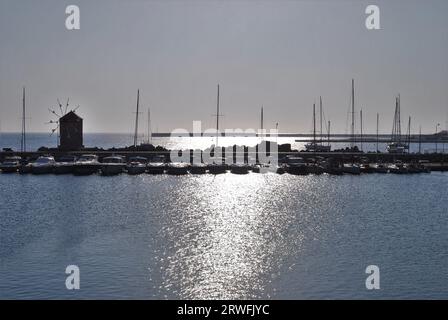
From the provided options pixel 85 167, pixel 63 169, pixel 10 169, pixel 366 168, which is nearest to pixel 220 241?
pixel 85 167

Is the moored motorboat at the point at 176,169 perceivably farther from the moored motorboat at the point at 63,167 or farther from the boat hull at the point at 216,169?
the moored motorboat at the point at 63,167

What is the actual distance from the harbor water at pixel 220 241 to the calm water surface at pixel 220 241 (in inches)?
2.7

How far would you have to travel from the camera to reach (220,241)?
3406 cm

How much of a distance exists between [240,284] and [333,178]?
5253 cm

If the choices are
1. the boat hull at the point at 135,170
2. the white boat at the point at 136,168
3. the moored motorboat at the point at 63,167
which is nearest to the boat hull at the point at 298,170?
the white boat at the point at 136,168

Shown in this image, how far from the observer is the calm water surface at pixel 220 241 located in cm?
2452

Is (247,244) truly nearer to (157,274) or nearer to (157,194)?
(157,274)

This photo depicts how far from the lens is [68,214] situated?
147ft

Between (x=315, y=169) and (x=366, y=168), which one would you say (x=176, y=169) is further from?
(x=366, y=168)

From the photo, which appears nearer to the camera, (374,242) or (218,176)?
(374,242)

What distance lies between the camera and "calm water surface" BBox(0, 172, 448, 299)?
24.5m

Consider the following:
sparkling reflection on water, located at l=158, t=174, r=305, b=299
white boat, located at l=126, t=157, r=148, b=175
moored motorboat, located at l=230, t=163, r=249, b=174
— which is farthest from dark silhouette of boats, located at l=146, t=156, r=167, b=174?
sparkling reflection on water, located at l=158, t=174, r=305, b=299

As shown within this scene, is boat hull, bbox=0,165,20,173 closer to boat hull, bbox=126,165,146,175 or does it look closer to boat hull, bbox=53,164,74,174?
boat hull, bbox=53,164,74,174
